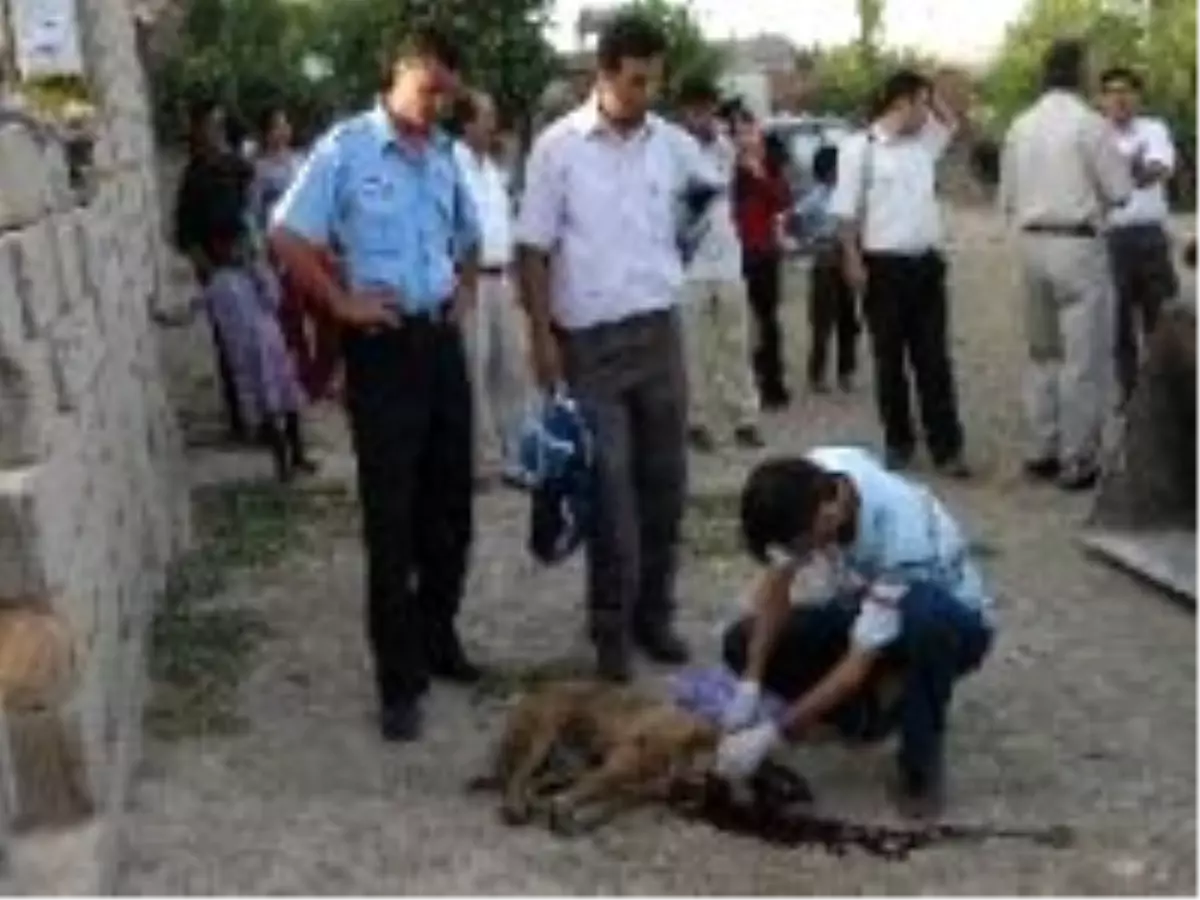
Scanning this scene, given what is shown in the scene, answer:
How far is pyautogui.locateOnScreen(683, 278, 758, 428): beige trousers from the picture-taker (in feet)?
39.8

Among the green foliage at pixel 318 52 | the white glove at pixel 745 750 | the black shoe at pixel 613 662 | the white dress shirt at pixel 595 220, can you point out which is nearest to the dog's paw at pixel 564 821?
the white glove at pixel 745 750

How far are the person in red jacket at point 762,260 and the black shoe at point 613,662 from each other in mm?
6448

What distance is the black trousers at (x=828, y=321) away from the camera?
564 inches

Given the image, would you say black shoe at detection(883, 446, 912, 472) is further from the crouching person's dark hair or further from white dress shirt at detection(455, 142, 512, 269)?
the crouching person's dark hair

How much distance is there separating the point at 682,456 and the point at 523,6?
1709 cm

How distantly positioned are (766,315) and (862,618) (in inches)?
311

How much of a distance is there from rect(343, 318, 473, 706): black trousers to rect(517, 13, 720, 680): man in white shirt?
1.21 ft

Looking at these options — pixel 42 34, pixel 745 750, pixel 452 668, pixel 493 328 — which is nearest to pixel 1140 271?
pixel 493 328

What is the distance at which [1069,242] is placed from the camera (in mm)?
10242

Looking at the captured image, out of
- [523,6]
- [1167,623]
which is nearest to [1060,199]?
[1167,623]

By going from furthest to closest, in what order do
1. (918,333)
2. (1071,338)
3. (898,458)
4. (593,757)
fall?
(898,458)
(918,333)
(1071,338)
(593,757)

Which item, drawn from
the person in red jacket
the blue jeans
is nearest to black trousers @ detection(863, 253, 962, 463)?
the person in red jacket

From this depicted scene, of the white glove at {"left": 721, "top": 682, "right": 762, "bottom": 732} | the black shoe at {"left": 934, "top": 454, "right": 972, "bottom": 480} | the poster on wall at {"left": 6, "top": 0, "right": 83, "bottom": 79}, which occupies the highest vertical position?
the poster on wall at {"left": 6, "top": 0, "right": 83, "bottom": 79}

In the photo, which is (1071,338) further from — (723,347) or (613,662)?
(613,662)
